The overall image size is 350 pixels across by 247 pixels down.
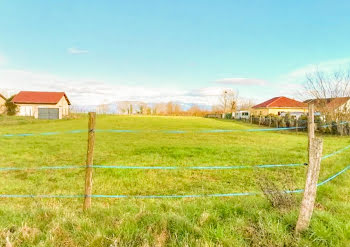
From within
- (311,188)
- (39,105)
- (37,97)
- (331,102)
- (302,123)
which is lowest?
(311,188)

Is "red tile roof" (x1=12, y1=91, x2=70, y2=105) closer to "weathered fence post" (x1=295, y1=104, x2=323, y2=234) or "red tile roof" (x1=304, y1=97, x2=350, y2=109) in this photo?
"red tile roof" (x1=304, y1=97, x2=350, y2=109)

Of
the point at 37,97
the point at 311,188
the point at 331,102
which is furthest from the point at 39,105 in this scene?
the point at 311,188

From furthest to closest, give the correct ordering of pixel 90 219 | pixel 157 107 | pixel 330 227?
pixel 157 107 < pixel 90 219 < pixel 330 227

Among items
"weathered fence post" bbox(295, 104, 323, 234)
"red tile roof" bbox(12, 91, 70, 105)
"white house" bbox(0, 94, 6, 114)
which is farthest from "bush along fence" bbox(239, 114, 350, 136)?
"white house" bbox(0, 94, 6, 114)

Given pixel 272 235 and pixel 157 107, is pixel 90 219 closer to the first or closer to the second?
pixel 272 235

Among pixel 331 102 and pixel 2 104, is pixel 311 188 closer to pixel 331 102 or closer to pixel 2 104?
pixel 331 102

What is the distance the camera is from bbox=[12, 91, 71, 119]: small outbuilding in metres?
41.8

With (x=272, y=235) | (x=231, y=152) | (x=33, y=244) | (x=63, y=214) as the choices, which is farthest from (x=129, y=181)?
(x=231, y=152)

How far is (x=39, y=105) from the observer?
42.6 meters

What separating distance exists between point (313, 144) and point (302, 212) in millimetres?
807

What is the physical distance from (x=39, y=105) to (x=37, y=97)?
2186 mm

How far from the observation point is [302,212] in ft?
9.33

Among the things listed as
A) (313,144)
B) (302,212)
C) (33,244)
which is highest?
(313,144)

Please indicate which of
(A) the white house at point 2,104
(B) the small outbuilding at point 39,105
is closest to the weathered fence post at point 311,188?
(B) the small outbuilding at point 39,105
